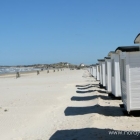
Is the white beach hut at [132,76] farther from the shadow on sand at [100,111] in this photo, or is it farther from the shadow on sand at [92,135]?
the shadow on sand at [92,135]

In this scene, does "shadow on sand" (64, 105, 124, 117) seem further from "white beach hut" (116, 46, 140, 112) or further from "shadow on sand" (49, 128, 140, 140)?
"shadow on sand" (49, 128, 140, 140)

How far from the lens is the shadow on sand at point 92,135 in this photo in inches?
298

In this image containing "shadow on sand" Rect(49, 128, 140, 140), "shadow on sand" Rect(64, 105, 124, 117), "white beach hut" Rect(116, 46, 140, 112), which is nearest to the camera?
"shadow on sand" Rect(49, 128, 140, 140)

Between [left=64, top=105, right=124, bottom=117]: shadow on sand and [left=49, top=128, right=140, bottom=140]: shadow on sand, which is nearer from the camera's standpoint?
[left=49, top=128, right=140, bottom=140]: shadow on sand

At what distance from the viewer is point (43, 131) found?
9.12 m

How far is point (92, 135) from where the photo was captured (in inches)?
309

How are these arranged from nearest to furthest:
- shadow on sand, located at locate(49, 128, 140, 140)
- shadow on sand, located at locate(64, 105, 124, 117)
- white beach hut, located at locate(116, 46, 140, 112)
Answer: shadow on sand, located at locate(49, 128, 140, 140) → white beach hut, located at locate(116, 46, 140, 112) → shadow on sand, located at locate(64, 105, 124, 117)

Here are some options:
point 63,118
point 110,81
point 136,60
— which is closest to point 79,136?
point 63,118

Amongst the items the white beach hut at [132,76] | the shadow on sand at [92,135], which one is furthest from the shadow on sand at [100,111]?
the shadow on sand at [92,135]

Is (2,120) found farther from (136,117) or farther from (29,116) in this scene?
(136,117)

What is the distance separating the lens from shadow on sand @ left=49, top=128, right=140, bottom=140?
757 cm

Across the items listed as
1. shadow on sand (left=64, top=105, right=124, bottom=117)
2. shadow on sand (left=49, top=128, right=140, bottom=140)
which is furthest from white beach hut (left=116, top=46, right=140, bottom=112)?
shadow on sand (left=49, top=128, right=140, bottom=140)

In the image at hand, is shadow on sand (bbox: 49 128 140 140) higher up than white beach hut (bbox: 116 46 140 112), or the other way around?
white beach hut (bbox: 116 46 140 112)

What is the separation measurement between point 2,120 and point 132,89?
5017 millimetres
